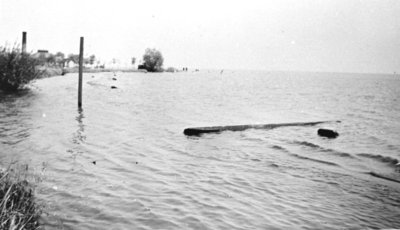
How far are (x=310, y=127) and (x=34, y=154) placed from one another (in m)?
17.9

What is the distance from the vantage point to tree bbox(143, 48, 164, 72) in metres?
142

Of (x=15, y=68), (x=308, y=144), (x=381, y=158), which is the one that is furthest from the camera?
(x=15, y=68)

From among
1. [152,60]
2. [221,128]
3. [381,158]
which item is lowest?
[381,158]

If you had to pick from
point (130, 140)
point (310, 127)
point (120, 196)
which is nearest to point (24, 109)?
point (130, 140)

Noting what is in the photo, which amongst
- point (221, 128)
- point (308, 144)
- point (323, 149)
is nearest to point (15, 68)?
point (221, 128)

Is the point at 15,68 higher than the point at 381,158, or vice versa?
the point at 15,68

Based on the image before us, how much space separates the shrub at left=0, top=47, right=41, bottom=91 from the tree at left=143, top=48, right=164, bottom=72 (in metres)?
115

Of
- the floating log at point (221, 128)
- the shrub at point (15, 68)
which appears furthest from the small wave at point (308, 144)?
the shrub at point (15, 68)

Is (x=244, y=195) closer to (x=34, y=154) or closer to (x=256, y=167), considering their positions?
(x=256, y=167)

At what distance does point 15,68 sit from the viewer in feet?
87.5

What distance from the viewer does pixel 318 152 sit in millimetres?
15273

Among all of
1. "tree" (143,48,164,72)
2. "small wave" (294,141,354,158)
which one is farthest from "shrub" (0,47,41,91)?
"tree" (143,48,164,72)

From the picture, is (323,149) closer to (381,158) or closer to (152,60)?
(381,158)

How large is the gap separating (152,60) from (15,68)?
120 meters
